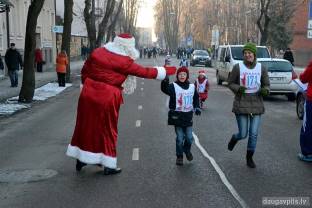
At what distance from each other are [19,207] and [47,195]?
0.53 meters

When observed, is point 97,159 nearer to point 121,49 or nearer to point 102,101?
point 102,101

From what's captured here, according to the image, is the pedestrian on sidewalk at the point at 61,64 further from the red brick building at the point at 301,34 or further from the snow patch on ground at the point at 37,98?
the red brick building at the point at 301,34

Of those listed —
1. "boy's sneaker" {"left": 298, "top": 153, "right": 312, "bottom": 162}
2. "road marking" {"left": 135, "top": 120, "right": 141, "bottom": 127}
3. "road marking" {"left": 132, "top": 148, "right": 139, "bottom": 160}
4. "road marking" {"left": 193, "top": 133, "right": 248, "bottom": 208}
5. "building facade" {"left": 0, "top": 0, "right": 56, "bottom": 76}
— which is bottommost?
"road marking" {"left": 135, "top": 120, "right": 141, "bottom": 127}

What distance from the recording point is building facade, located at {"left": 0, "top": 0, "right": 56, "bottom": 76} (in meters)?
30.9

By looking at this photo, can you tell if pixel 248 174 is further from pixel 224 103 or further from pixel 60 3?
pixel 60 3

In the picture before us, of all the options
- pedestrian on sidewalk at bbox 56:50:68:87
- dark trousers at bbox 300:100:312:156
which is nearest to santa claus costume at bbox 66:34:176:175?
dark trousers at bbox 300:100:312:156

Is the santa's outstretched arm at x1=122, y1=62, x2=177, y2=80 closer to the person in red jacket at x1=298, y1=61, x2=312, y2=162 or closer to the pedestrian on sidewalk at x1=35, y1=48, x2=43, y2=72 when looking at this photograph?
the person in red jacket at x1=298, y1=61, x2=312, y2=162

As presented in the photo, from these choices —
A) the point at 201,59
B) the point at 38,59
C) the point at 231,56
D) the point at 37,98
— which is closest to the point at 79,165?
the point at 37,98

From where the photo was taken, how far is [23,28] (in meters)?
36.2

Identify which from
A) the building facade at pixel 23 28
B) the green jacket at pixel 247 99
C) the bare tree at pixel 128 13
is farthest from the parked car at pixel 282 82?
the bare tree at pixel 128 13

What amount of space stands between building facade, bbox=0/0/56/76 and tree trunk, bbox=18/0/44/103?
34.1 ft

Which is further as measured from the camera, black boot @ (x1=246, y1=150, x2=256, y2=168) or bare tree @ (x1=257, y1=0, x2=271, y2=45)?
bare tree @ (x1=257, y1=0, x2=271, y2=45)

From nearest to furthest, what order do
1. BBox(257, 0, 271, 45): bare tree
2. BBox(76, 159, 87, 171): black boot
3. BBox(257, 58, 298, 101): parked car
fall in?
BBox(76, 159, 87, 171): black boot → BBox(257, 58, 298, 101): parked car → BBox(257, 0, 271, 45): bare tree

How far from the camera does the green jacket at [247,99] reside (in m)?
7.69
